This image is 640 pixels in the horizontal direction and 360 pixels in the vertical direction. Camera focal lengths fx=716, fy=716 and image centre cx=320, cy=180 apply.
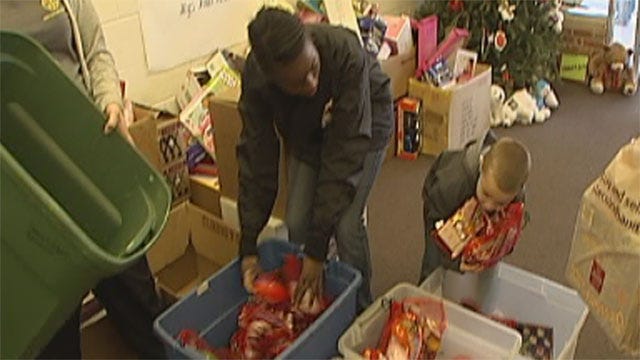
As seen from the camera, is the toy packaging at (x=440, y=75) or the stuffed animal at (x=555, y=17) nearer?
the toy packaging at (x=440, y=75)

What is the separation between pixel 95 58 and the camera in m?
1.73

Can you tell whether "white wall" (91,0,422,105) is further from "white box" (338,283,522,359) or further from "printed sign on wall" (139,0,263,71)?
"white box" (338,283,522,359)

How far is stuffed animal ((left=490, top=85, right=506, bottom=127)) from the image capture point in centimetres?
333

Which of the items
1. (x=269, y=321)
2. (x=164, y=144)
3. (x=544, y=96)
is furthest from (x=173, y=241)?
(x=544, y=96)

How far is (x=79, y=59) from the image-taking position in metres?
1.68

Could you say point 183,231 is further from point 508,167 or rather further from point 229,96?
point 508,167

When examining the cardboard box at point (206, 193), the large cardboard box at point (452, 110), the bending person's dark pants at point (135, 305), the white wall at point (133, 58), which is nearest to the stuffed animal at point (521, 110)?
the large cardboard box at point (452, 110)

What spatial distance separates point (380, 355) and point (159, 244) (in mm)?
960

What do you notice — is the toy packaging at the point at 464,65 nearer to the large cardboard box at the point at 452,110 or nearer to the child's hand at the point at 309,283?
the large cardboard box at the point at 452,110

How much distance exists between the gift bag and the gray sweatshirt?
1.03m

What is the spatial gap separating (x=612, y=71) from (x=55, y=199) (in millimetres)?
3122

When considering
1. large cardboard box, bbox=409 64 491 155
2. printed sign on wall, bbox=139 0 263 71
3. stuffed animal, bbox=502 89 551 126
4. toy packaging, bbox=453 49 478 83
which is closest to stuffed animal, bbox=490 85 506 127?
stuffed animal, bbox=502 89 551 126

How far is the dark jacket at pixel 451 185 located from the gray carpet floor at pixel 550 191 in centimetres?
54

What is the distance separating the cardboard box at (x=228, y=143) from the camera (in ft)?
6.96
